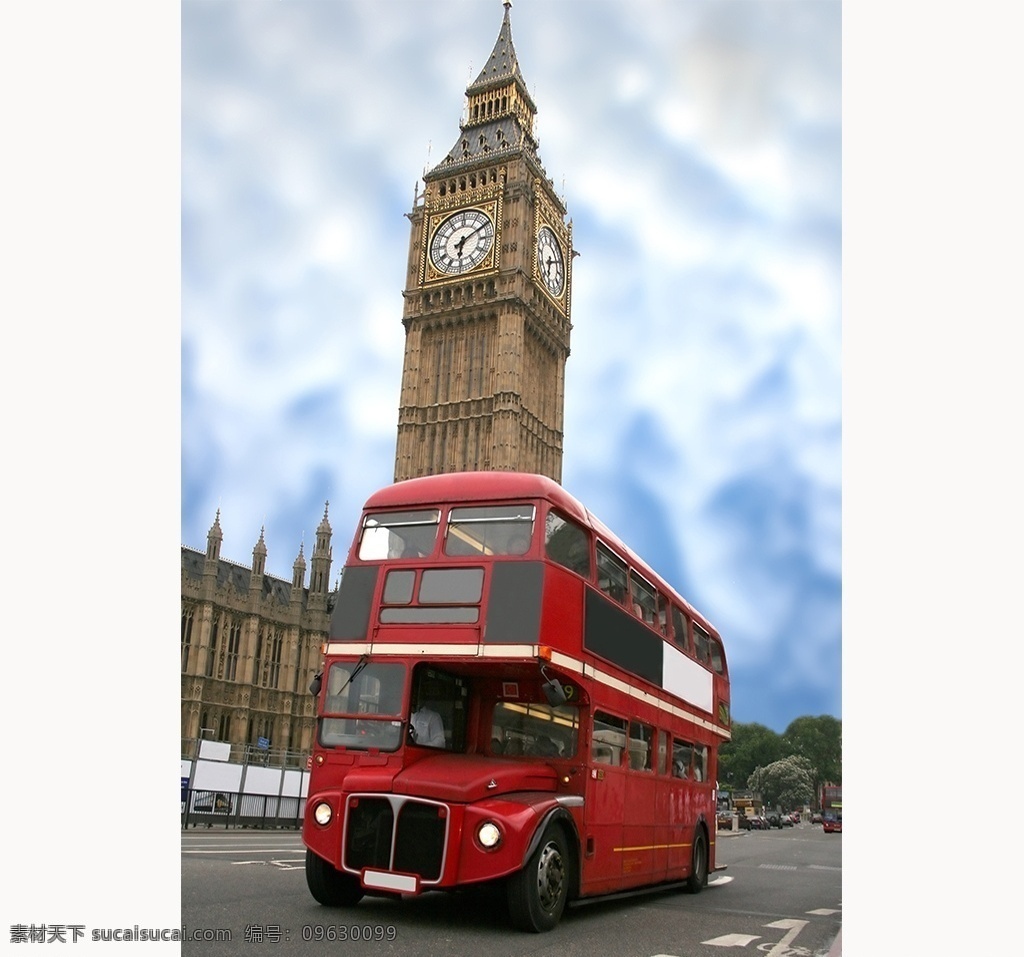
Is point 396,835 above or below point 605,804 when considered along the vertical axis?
below

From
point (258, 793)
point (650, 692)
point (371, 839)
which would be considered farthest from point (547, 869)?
point (258, 793)

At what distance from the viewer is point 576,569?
9.23 m

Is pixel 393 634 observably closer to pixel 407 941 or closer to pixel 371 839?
pixel 371 839

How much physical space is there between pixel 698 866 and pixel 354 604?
6815 millimetres

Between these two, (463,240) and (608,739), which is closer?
(608,739)

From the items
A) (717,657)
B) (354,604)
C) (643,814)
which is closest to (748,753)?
(717,657)

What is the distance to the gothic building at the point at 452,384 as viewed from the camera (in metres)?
56.2

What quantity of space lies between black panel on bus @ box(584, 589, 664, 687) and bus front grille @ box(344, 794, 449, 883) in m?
2.14

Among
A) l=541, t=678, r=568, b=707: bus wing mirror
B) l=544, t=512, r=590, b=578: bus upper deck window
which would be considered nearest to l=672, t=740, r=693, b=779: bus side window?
l=544, t=512, r=590, b=578: bus upper deck window

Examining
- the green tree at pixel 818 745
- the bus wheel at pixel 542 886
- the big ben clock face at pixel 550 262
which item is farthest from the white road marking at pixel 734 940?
the green tree at pixel 818 745

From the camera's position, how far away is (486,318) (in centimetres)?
6366

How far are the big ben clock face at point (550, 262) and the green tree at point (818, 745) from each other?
60901 millimetres

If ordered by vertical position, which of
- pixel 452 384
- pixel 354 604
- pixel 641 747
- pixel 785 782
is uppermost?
pixel 452 384

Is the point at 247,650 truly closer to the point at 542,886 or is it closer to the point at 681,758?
the point at 681,758
